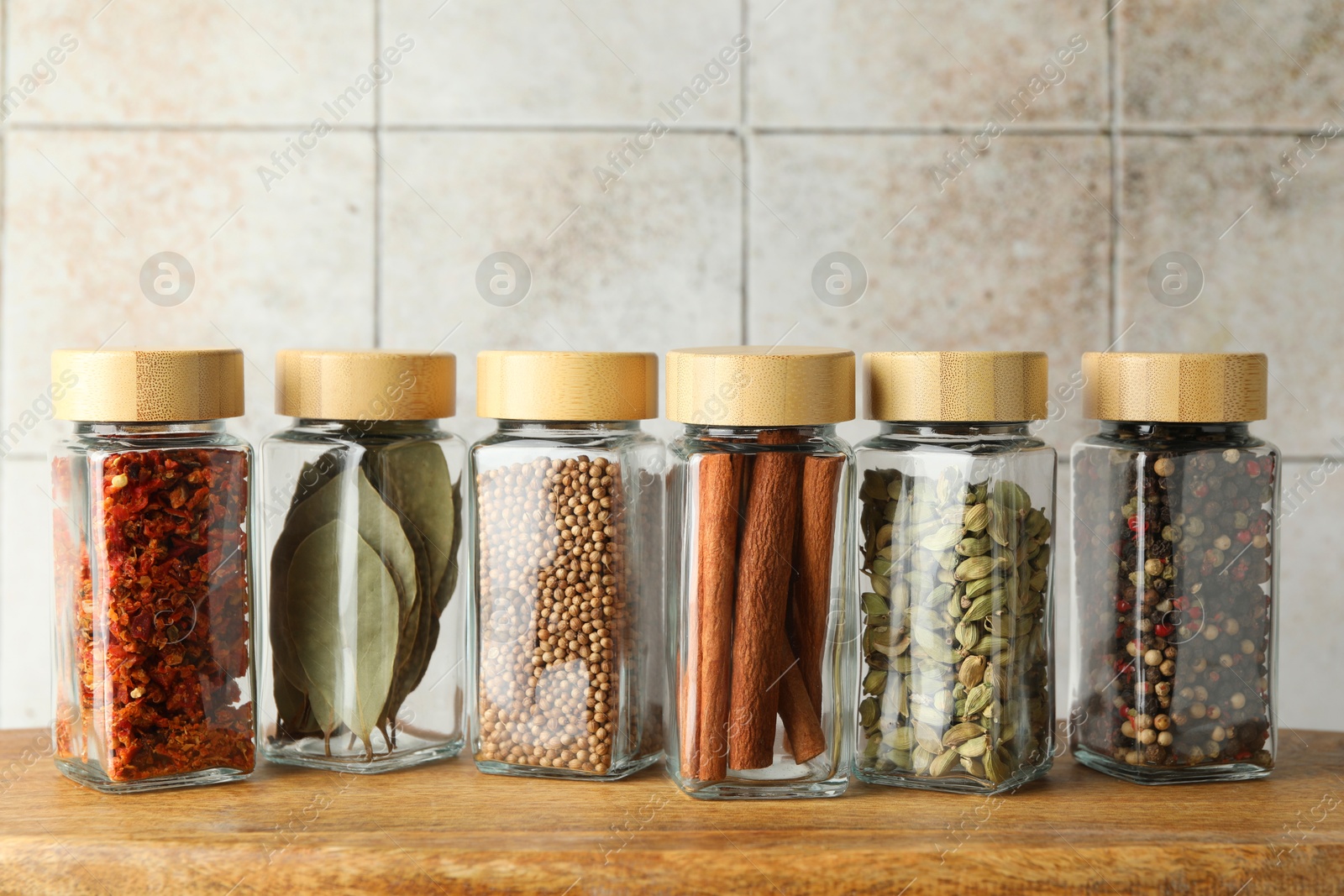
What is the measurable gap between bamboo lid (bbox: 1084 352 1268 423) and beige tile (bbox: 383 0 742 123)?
0.40 metres

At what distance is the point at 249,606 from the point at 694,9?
0.57m

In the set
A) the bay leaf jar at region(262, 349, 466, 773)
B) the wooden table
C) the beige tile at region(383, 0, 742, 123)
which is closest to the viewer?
the wooden table

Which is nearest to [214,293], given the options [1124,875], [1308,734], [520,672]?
[520,672]

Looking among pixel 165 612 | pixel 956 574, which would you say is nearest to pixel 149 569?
pixel 165 612

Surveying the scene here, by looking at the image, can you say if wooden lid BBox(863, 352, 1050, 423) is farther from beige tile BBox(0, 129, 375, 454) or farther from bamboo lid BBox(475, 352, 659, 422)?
beige tile BBox(0, 129, 375, 454)

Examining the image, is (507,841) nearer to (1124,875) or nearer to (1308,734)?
(1124,875)

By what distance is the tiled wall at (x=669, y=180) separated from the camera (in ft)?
2.74

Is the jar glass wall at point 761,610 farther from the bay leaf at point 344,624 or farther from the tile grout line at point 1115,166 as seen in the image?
the tile grout line at point 1115,166

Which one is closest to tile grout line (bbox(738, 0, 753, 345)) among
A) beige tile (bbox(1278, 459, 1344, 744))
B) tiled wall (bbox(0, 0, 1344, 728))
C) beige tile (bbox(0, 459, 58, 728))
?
tiled wall (bbox(0, 0, 1344, 728))

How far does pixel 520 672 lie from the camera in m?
0.62

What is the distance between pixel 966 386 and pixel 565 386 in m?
0.23

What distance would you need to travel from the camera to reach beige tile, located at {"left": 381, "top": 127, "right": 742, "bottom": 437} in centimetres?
84

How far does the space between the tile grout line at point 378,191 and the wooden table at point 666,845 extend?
1.30 ft

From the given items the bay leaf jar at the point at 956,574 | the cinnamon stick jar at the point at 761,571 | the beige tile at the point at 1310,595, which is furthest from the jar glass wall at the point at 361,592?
the beige tile at the point at 1310,595
